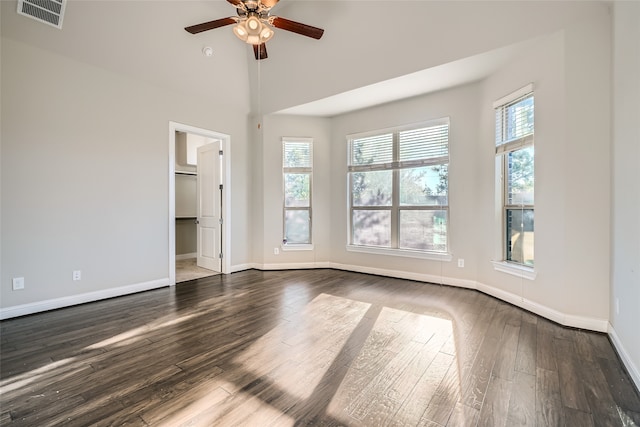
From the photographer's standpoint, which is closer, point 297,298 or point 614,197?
point 614,197

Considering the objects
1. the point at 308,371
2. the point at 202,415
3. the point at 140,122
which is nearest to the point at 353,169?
the point at 140,122

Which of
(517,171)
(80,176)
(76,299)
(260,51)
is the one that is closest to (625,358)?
(517,171)

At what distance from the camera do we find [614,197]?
2373mm

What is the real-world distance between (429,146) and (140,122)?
4121mm

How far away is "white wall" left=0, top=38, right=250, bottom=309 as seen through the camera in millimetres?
2949

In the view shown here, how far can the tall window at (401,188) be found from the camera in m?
4.28

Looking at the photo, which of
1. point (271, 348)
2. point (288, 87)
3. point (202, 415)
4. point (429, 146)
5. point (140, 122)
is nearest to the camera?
point (202, 415)

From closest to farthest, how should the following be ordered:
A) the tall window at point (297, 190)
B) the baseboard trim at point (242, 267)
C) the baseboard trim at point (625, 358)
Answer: the baseboard trim at point (625, 358)
the baseboard trim at point (242, 267)
the tall window at point (297, 190)

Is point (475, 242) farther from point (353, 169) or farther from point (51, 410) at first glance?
point (51, 410)

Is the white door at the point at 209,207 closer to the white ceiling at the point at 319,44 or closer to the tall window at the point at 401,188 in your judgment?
the white ceiling at the point at 319,44

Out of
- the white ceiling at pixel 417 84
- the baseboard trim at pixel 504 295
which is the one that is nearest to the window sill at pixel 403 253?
the baseboard trim at pixel 504 295

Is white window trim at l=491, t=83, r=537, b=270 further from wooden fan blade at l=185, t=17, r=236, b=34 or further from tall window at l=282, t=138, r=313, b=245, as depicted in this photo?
wooden fan blade at l=185, t=17, r=236, b=34

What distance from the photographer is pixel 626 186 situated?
2078mm

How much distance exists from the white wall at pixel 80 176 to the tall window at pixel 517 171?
4.39 meters
